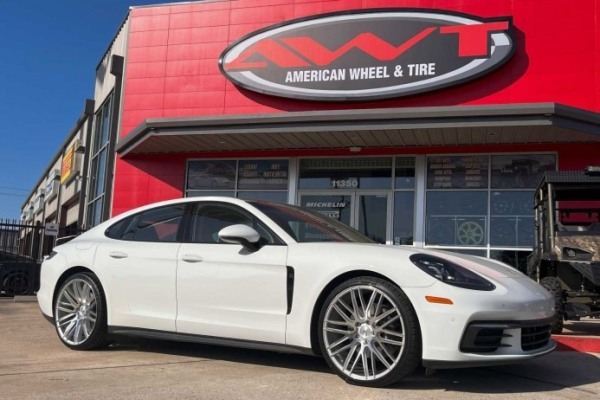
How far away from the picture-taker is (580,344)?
558cm

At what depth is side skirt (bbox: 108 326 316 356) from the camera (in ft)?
13.8

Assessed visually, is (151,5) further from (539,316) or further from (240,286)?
(539,316)

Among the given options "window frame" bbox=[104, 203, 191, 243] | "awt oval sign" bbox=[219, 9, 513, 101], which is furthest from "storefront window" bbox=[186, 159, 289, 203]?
"window frame" bbox=[104, 203, 191, 243]

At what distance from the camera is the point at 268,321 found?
4.29 metres

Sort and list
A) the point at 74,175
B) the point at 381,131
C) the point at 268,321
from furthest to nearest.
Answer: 1. the point at 74,175
2. the point at 381,131
3. the point at 268,321

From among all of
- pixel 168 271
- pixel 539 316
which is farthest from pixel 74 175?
pixel 539 316

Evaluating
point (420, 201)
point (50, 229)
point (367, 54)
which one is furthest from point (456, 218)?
point (50, 229)

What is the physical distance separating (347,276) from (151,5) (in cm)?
1288

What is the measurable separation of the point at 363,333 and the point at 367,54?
9.40m

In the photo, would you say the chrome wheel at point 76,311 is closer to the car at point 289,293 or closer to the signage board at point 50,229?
the car at point 289,293

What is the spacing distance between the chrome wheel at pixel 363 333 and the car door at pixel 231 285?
43cm

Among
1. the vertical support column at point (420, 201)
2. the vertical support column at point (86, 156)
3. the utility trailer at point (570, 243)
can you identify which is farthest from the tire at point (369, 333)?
the vertical support column at point (86, 156)

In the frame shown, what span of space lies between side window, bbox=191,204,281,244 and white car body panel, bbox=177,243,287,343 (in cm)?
12

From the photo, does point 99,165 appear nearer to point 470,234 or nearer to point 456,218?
point 456,218
